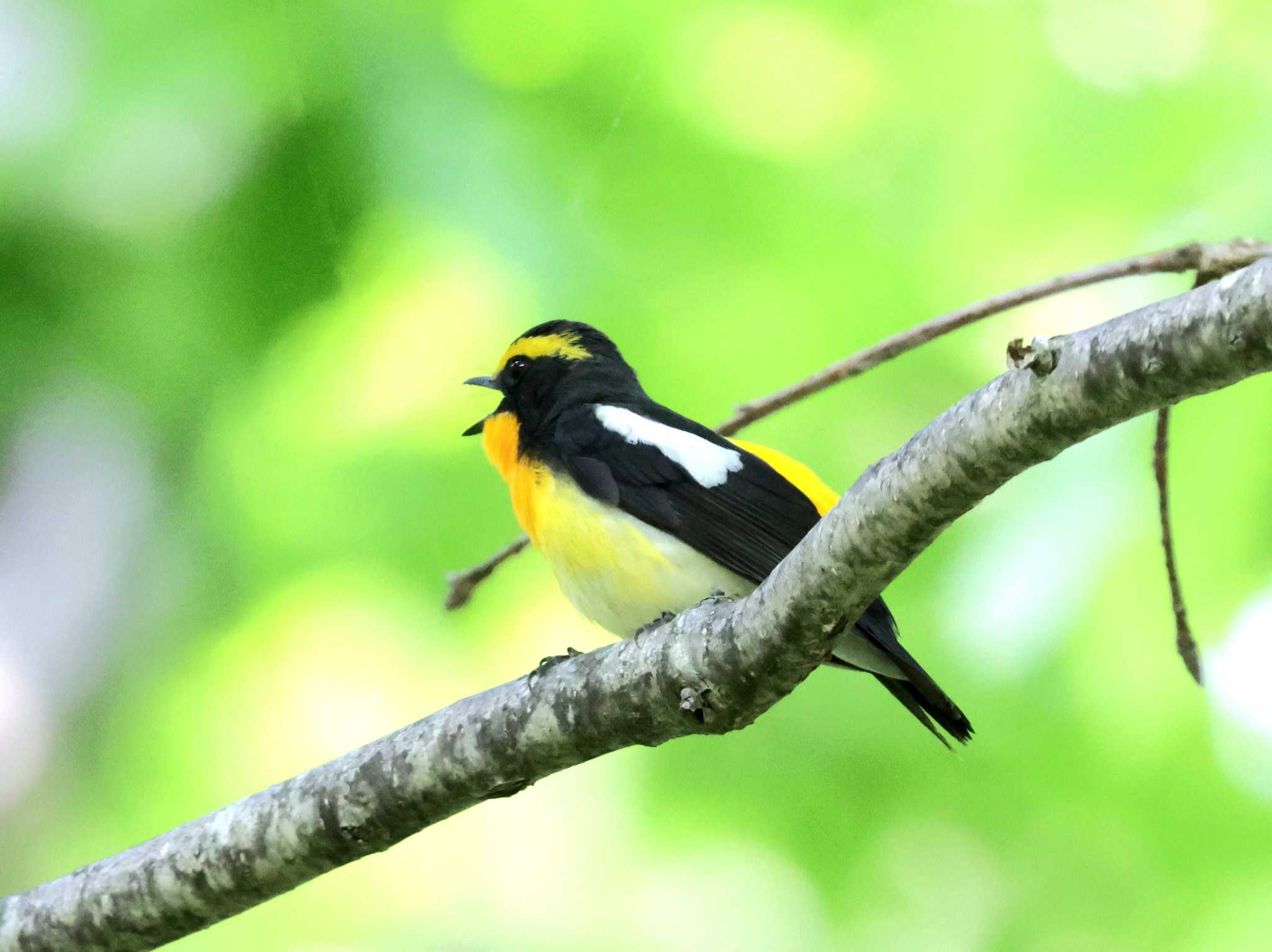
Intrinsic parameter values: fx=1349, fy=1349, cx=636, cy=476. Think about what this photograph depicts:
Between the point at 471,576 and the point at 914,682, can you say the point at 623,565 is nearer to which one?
the point at 471,576

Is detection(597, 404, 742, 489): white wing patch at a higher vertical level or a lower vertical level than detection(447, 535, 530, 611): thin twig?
higher

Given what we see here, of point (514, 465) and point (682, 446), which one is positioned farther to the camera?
point (514, 465)

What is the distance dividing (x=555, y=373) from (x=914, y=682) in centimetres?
142

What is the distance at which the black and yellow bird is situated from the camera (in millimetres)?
3230

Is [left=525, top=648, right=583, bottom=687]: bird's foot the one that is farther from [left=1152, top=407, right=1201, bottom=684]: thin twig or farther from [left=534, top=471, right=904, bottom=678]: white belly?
[left=1152, top=407, right=1201, bottom=684]: thin twig

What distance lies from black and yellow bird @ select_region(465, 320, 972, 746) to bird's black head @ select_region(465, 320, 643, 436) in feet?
0.55

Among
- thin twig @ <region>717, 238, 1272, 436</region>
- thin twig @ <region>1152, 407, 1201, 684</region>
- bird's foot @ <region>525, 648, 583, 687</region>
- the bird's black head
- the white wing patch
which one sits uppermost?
the bird's black head

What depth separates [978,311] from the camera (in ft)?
7.88

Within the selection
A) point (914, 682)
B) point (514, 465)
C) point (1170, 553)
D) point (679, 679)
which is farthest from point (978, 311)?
point (514, 465)

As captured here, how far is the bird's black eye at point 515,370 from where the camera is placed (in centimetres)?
397

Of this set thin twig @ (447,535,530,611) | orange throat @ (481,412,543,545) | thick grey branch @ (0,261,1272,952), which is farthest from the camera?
orange throat @ (481,412,543,545)

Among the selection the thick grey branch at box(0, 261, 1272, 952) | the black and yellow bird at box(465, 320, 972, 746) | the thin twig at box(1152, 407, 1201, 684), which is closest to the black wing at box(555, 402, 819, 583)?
the black and yellow bird at box(465, 320, 972, 746)

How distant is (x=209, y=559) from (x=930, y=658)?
103 inches

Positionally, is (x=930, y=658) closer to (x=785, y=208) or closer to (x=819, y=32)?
(x=785, y=208)
